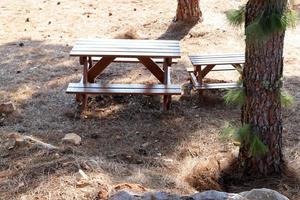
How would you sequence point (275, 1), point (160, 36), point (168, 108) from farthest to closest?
point (160, 36) → point (168, 108) → point (275, 1)

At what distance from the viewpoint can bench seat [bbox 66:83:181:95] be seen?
226 inches

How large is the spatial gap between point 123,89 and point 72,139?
1110 mm

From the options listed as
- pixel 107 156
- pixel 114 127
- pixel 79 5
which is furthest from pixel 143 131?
pixel 79 5

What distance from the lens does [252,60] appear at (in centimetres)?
391

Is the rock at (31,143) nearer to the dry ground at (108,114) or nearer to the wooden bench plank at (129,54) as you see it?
the dry ground at (108,114)

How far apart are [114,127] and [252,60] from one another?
209cm

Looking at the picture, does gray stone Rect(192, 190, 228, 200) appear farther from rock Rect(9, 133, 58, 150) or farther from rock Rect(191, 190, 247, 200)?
rock Rect(9, 133, 58, 150)

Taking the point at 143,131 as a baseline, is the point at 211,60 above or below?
above

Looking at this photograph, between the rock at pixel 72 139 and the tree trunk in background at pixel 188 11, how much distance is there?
4.83 m

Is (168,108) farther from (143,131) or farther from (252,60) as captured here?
(252,60)

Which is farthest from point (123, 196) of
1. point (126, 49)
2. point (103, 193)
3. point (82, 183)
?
point (126, 49)

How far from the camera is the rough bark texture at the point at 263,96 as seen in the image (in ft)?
12.5

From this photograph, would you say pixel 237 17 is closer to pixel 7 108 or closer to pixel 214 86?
pixel 214 86

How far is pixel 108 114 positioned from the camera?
230 inches
